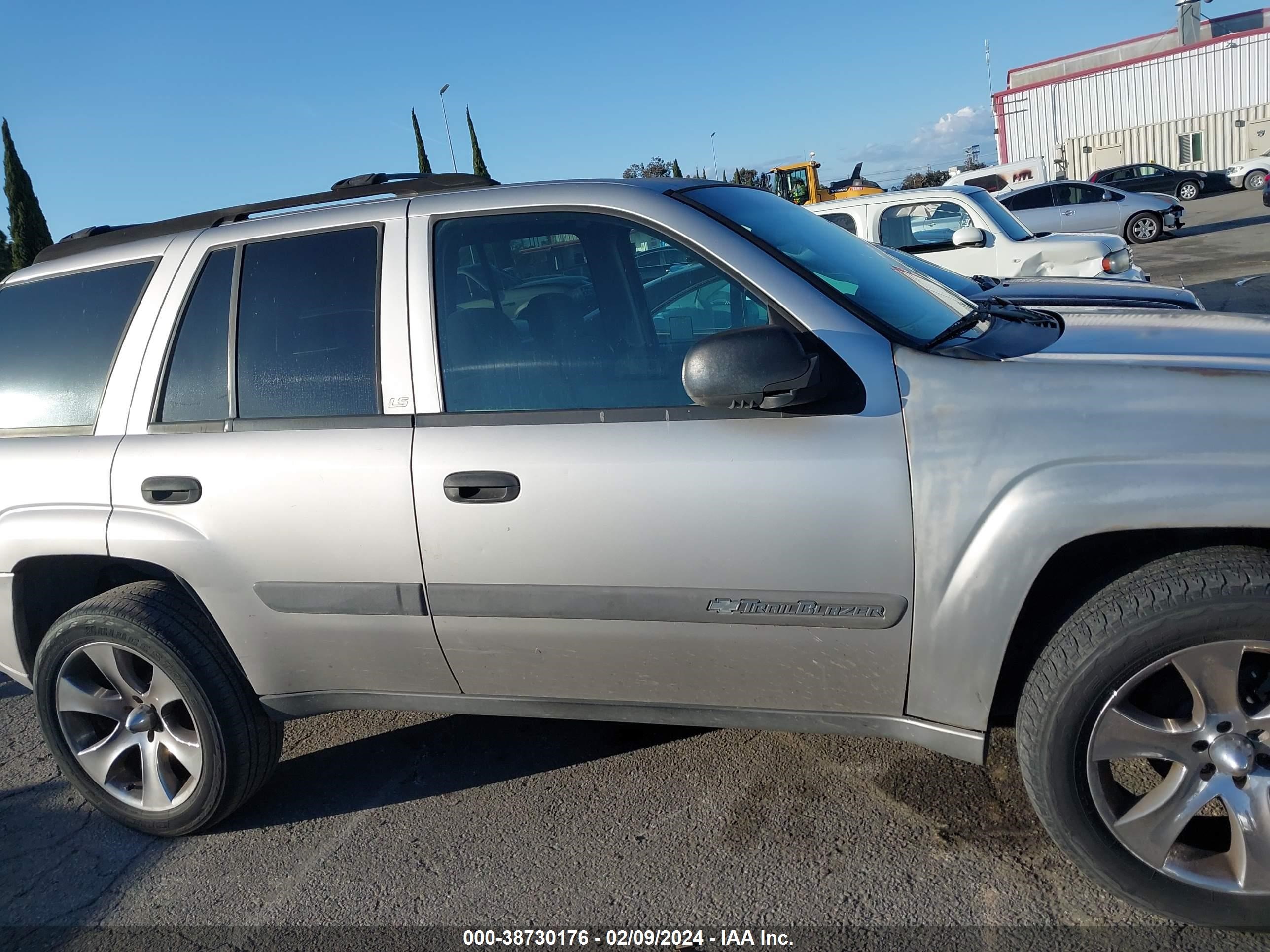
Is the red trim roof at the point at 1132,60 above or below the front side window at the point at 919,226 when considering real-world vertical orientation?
above

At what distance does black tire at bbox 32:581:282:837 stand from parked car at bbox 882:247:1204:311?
280 cm

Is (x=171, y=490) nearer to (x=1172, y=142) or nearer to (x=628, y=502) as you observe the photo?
(x=628, y=502)

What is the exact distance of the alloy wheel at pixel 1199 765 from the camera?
219 cm

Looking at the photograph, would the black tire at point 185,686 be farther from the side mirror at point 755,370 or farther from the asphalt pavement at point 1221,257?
the asphalt pavement at point 1221,257

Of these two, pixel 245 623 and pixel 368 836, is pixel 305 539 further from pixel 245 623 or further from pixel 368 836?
pixel 368 836

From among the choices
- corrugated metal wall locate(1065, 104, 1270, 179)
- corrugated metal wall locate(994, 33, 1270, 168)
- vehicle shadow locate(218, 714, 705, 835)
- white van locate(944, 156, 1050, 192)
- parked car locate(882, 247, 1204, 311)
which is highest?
corrugated metal wall locate(994, 33, 1270, 168)

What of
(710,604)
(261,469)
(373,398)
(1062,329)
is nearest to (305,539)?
(261,469)

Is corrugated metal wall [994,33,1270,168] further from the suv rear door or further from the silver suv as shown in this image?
the suv rear door

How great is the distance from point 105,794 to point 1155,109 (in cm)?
5025

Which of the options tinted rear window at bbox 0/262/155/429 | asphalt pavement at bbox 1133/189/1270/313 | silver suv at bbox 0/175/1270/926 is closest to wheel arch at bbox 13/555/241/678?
silver suv at bbox 0/175/1270/926

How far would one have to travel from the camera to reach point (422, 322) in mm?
2732

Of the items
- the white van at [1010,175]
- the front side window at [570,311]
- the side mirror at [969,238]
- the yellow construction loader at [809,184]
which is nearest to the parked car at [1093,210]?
the white van at [1010,175]

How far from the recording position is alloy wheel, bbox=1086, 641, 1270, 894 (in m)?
2.19

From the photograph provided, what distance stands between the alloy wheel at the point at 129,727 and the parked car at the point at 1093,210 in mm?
17380
